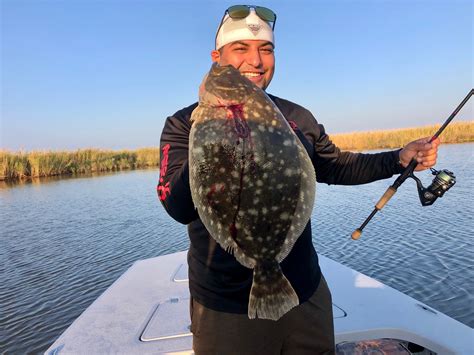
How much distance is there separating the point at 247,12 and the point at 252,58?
14.4 inches

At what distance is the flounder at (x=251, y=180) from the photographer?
177 centimetres

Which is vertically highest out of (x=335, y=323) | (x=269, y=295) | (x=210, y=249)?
(x=210, y=249)

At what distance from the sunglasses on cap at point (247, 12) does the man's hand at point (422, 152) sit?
52.0 inches

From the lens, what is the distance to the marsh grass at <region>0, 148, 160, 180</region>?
96.5 ft

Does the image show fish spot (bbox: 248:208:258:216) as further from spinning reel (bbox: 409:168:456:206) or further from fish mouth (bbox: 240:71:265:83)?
spinning reel (bbox: 409:168:456:206)

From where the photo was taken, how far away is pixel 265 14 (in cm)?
258

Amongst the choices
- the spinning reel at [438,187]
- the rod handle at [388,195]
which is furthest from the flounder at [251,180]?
the spinning reel at [438,187]

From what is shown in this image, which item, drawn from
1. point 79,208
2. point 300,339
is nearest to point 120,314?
point 300,339

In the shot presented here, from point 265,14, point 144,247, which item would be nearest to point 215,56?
point 265,14

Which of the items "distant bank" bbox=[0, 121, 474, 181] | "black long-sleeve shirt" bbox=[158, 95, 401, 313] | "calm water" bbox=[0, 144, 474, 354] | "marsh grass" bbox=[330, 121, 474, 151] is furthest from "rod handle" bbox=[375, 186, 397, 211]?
"marsh grass" bbox=[330, 121, 474, 151]

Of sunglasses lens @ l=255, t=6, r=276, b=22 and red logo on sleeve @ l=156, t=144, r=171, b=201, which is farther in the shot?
sunglasses lens @ l=255, t=6, r=276, b=22

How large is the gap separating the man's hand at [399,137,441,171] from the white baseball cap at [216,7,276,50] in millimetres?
1263

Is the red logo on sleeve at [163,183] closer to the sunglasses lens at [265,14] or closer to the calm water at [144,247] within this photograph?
the sunglasses lens at [265,14]

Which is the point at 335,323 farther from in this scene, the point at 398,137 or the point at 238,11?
the point at 398,137
